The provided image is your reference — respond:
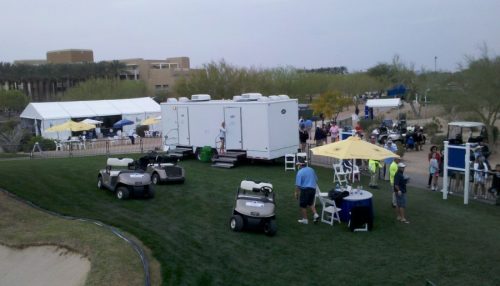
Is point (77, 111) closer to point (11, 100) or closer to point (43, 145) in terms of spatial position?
point (43, 145)

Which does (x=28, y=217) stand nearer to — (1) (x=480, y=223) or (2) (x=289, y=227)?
(2) (x=289, y=227)

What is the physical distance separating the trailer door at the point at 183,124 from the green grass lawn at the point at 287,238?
616 cm

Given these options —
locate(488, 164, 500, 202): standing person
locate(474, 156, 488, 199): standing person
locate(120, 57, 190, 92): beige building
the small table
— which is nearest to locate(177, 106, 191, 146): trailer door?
the small table

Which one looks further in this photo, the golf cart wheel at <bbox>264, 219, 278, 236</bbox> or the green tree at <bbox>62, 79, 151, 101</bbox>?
the green tree at <bbox>62, 79, 151, 101</bbox>

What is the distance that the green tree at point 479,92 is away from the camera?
27.9 meters

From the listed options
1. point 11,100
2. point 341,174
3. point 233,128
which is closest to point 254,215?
point 341,174

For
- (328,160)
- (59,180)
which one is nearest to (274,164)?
(328,160)

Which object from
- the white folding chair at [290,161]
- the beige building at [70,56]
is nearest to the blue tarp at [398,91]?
the white folding chair at [290,161]

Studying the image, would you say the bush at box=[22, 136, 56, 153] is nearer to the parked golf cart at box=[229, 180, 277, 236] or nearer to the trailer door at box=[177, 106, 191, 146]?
the trailer door at box=[177, 106, 191, 146]

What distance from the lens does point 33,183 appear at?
15.5 metres

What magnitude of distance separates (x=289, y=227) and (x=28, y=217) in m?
6.26

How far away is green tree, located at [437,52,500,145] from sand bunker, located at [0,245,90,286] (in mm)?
24161

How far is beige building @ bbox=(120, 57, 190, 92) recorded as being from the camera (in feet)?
283

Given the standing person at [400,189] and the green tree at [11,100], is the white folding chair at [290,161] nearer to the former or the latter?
the standing person at [400,189]
